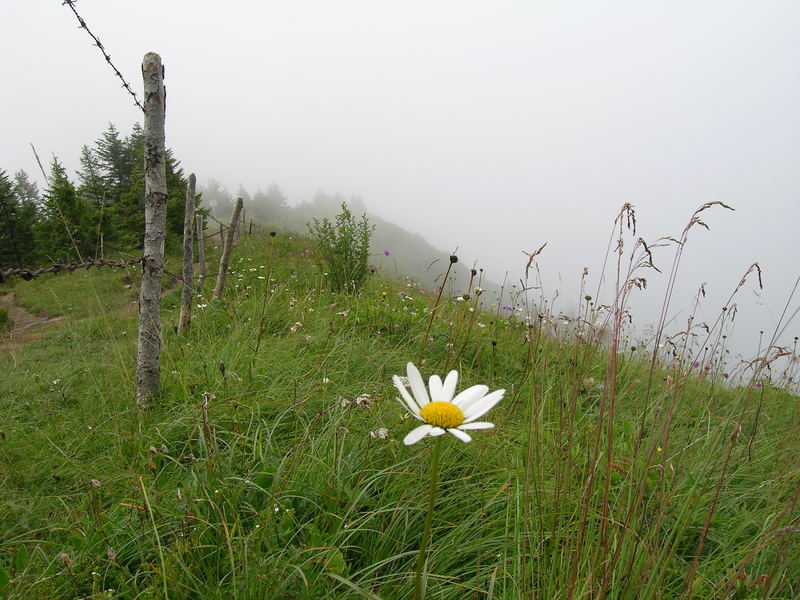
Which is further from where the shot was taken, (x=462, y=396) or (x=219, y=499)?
(x=219, y=499)

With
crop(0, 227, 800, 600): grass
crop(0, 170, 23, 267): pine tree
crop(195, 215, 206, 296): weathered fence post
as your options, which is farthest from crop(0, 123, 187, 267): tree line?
crop(0, 227, 800, 600): grass

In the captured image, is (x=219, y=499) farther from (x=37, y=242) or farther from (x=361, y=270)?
(x=37, y=242)

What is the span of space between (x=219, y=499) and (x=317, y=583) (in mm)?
478

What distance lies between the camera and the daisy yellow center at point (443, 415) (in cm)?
74

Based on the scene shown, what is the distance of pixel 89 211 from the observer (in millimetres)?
17219

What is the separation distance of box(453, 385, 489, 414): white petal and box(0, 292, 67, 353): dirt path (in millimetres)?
7409

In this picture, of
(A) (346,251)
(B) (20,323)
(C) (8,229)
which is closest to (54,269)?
(A) (346,251)

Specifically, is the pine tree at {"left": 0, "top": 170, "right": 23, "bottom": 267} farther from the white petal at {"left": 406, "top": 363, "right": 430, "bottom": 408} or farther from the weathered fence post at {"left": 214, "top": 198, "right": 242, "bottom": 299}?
the white petal at {"left": 406, "top": 363, "right": 430, "bottom": 408}

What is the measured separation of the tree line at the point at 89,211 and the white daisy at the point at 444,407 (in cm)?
1410

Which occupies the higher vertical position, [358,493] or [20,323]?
[358,493]

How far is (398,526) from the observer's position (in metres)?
1.36

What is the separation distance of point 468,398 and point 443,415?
0.46 feet

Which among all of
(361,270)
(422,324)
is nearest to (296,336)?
(422,324)

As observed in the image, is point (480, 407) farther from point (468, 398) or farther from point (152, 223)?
point (152, 223)
